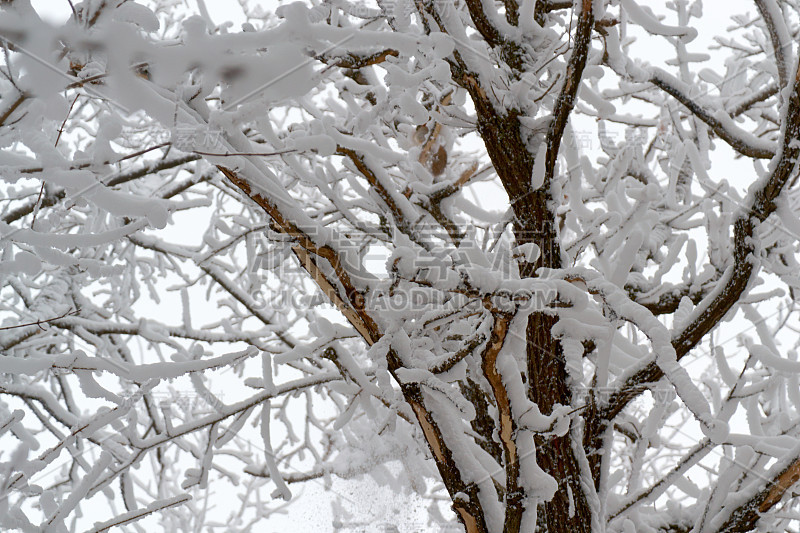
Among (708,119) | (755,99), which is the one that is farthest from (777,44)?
(755,99)

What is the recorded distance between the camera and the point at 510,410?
1600mm

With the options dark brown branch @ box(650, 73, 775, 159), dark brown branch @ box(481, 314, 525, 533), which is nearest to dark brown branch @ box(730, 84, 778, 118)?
dark brown branch @ box(650, 73, 775, 159)

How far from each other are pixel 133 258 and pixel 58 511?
112 inches

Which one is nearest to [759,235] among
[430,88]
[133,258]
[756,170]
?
[756,170]

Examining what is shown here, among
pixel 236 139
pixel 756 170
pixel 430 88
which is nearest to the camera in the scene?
pixel 236 139

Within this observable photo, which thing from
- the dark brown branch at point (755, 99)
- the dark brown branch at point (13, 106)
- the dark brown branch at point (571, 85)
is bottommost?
the dark brown branch at point (13, 106)

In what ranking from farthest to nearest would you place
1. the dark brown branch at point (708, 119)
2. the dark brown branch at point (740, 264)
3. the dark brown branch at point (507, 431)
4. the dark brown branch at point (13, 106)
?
the dark brown branch at point (708, 119), the dark brown branch at point (740, 264), the dark brown branch at point (507, 431), the dark brown branch at point (13, 106)

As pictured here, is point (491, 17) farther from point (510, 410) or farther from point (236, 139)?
point (510, 410)

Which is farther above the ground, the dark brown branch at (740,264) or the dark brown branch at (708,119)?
the dark brown branch at (708,119)

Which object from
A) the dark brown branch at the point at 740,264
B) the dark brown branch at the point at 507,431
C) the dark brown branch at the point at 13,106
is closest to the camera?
the dark brown branch at the point at 13,106

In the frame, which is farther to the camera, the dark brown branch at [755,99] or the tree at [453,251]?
the dark brown branch at [755,99]

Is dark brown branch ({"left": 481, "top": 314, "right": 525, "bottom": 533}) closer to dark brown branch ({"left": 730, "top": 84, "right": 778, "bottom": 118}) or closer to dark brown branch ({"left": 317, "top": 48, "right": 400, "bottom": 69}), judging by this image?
dark brown branch ({"left": 317, "top": 48, "right": 400, "bottom": 69})

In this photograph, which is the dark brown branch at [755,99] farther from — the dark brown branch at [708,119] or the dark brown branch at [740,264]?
the dark brown branch at [740,264]

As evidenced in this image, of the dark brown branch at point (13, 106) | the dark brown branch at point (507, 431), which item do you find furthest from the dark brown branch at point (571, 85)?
the dark brown branch at point (13, 106)
